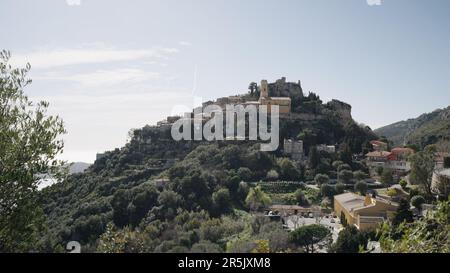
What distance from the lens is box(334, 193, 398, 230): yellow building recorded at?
69.6ft

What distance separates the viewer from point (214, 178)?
31828 millimetres

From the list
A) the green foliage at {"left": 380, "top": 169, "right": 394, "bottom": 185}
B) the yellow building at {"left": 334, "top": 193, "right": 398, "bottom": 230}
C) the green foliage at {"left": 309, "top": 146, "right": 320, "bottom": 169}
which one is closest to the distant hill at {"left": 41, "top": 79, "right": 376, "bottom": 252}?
the green foliage at {"left": 309, "top": 146, "right": 320, "bottom": 169}

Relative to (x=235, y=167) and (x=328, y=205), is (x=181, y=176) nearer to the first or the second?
(x=235, y=167)

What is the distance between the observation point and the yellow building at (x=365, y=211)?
21.2 m

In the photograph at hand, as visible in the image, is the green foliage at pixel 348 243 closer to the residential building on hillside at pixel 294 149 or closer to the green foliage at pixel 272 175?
the green foliage at pixel 272 175

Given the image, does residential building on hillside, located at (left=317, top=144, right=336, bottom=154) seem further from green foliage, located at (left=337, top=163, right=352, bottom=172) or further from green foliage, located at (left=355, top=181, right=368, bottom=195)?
green foliage, located at (left=355, top=181, right=368, bottom=195)

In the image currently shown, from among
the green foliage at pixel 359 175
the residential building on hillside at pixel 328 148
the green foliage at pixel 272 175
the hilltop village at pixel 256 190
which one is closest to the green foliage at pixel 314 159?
the hilltop village at pixel 256 190

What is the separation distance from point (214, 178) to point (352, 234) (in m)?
14.7

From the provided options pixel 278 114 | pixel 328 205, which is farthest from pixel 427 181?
pixel 278 114


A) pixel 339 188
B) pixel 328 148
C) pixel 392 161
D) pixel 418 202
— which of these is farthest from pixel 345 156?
pixel 418 202

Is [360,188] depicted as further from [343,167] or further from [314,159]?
[314,159]

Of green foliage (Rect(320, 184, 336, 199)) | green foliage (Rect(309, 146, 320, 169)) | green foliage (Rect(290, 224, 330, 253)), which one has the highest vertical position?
green foliage (Rect(309, 146, 320, 169))

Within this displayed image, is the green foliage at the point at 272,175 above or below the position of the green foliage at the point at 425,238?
below

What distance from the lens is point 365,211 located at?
22.4 metres
